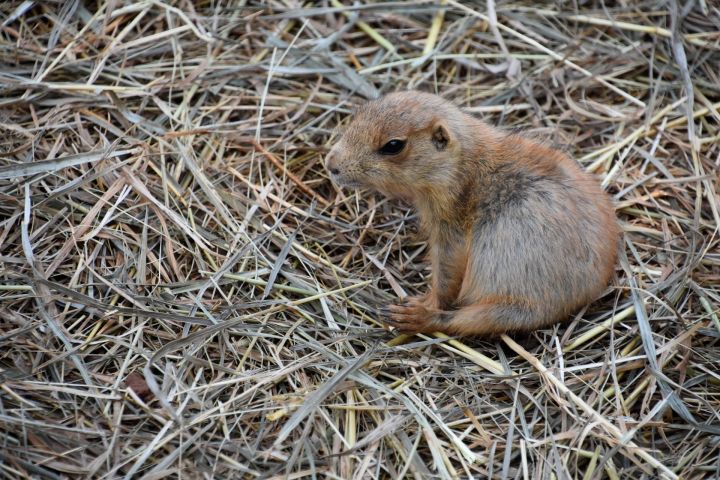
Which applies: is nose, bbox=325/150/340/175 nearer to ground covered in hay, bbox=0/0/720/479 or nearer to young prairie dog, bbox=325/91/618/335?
young prairie dog, bbox=325/91/618/335

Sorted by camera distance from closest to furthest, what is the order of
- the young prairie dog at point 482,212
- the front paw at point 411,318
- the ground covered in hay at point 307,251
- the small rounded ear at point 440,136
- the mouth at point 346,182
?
the ground covered in hay at point 307,251
the young prairie dog at point 482,212
the front paw at point 411,318
the small rounded ear at point 440,136
the mouth at point 346,182

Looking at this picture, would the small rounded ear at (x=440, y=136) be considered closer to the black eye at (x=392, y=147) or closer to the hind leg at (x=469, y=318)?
the black eye at (x=392, y=147)

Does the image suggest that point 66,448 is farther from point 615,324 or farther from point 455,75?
point 455,75

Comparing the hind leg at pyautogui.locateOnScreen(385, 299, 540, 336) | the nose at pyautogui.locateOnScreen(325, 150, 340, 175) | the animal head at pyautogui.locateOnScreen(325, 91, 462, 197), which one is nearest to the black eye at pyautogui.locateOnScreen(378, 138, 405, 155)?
the animal head at pyautogui.locateOnScreen(325, 91, 462, 197)

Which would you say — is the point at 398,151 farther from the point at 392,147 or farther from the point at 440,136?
the point at 440,136

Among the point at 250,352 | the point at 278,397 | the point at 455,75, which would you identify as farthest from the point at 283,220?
the point at 455,75

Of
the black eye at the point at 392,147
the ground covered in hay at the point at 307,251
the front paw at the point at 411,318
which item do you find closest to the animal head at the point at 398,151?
the black eye at the point at 392,147

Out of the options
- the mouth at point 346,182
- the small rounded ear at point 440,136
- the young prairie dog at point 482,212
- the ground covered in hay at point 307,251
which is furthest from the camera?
the mouth at point 346,182
